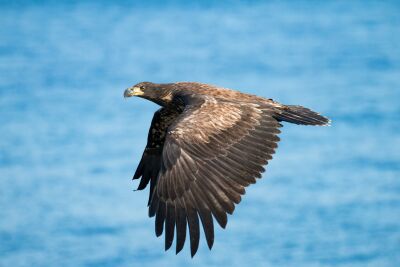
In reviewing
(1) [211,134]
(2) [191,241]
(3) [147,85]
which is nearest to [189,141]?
(1) [211,134]

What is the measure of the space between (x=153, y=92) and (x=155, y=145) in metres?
0.61

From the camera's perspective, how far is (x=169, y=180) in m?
10.3

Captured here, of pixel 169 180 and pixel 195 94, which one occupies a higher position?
pixel 195 94

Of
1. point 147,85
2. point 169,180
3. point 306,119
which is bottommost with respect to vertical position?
point 169,180

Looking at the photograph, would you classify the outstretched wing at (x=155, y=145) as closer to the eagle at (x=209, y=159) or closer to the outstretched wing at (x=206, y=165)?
the eagle at (x=209, y=159)

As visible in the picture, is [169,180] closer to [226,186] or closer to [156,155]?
[226,186]

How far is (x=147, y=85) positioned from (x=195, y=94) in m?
1.06

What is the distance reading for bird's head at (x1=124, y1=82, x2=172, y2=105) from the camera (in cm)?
1181

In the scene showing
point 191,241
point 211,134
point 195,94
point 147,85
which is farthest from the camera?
point 147,85

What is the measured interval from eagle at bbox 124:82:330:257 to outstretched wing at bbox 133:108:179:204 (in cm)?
42

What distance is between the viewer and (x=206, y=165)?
10227 millimetres

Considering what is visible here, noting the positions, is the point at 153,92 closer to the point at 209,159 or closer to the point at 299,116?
the point at 299,116

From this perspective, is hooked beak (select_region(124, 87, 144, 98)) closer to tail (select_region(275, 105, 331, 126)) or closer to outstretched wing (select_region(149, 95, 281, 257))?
outstretched wing (select_region(149, 95, 281, 257))

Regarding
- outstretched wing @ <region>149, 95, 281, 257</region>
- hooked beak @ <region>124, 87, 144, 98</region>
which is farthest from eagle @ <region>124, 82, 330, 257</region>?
hooked beak @ <region>124, 87, 144, 98</region>
